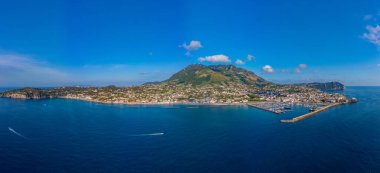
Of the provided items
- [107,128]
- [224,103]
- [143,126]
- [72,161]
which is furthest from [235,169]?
[224,103]

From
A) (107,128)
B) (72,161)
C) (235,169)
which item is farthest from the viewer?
(107,128)

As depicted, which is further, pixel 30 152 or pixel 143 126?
pixel 143 126

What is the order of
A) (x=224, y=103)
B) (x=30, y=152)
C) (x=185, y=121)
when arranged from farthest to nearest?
1. (x=224, y=103)
2. (x=185, y=121)
3. (x=30, y=152)

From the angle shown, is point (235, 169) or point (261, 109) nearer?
point (235, 169)

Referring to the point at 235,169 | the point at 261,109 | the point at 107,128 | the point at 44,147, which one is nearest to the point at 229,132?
the point at 235,169

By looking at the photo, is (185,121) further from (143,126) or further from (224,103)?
(224,103)

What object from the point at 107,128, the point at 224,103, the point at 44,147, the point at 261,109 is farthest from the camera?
the point at 224,103

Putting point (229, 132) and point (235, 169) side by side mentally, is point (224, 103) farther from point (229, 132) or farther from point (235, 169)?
point (235, 169)
